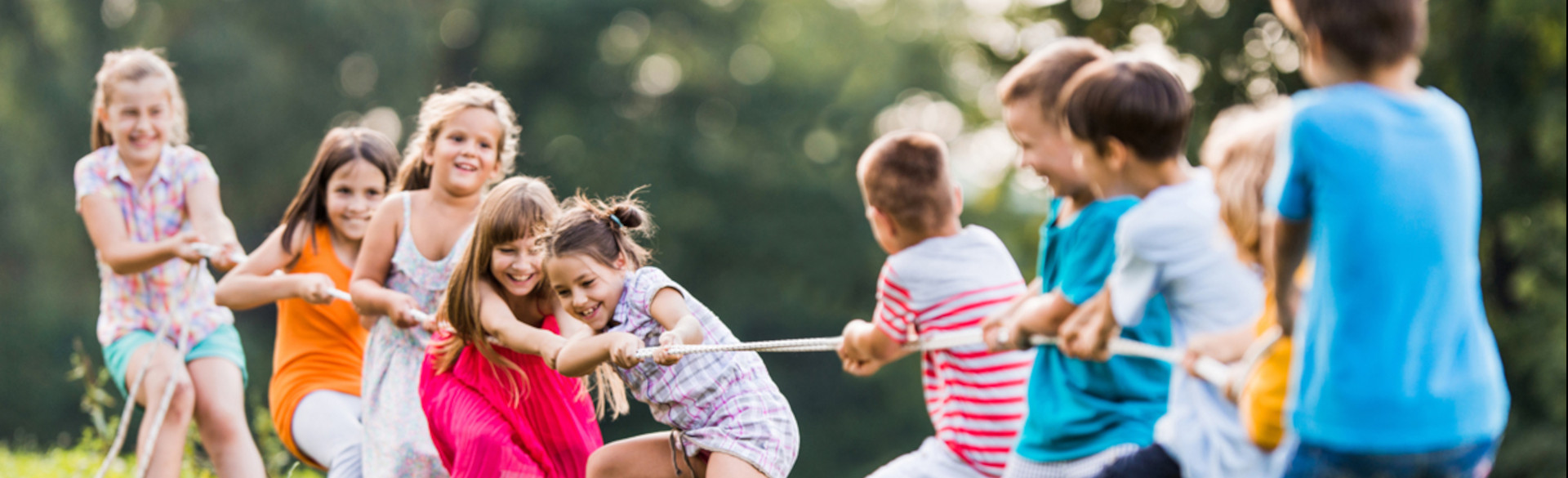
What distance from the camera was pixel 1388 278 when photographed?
1993mm

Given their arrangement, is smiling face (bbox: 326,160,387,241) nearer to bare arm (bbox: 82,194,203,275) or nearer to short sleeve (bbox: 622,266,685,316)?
bare arm (bbox: 82,194,203,275)

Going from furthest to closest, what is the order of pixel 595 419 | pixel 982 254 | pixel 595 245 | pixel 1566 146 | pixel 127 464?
1. pixel 1566 146
2. pixel 127 464
3. pixel 595 419
4. pixel 595 245
5. pixel 982 254

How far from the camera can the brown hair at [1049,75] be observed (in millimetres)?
2846

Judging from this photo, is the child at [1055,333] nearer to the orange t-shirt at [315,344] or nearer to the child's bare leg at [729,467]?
the child's bare leg at [729,467]

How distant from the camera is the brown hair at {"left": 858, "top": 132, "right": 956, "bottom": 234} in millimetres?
3123

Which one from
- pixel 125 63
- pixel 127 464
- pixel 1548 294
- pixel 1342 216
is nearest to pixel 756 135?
pixel 1548 294

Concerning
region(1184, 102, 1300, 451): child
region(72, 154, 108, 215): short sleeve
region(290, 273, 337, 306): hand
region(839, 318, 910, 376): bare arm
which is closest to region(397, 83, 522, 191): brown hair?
region(290, 273, 337, 306): hand

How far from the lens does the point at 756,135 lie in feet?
81.9

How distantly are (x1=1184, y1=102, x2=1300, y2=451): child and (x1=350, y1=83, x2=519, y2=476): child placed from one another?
2.80m

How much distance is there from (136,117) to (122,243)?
0.52 m

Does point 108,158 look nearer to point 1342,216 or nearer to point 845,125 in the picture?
point 1342,216

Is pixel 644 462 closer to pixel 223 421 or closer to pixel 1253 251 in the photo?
pixel 1253 251

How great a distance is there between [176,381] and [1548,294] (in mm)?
10970

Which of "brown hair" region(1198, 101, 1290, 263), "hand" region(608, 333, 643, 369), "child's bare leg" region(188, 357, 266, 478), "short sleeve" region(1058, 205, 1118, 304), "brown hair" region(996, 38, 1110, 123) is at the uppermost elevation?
"brown hair" region(996, 38, 1110, 123)
